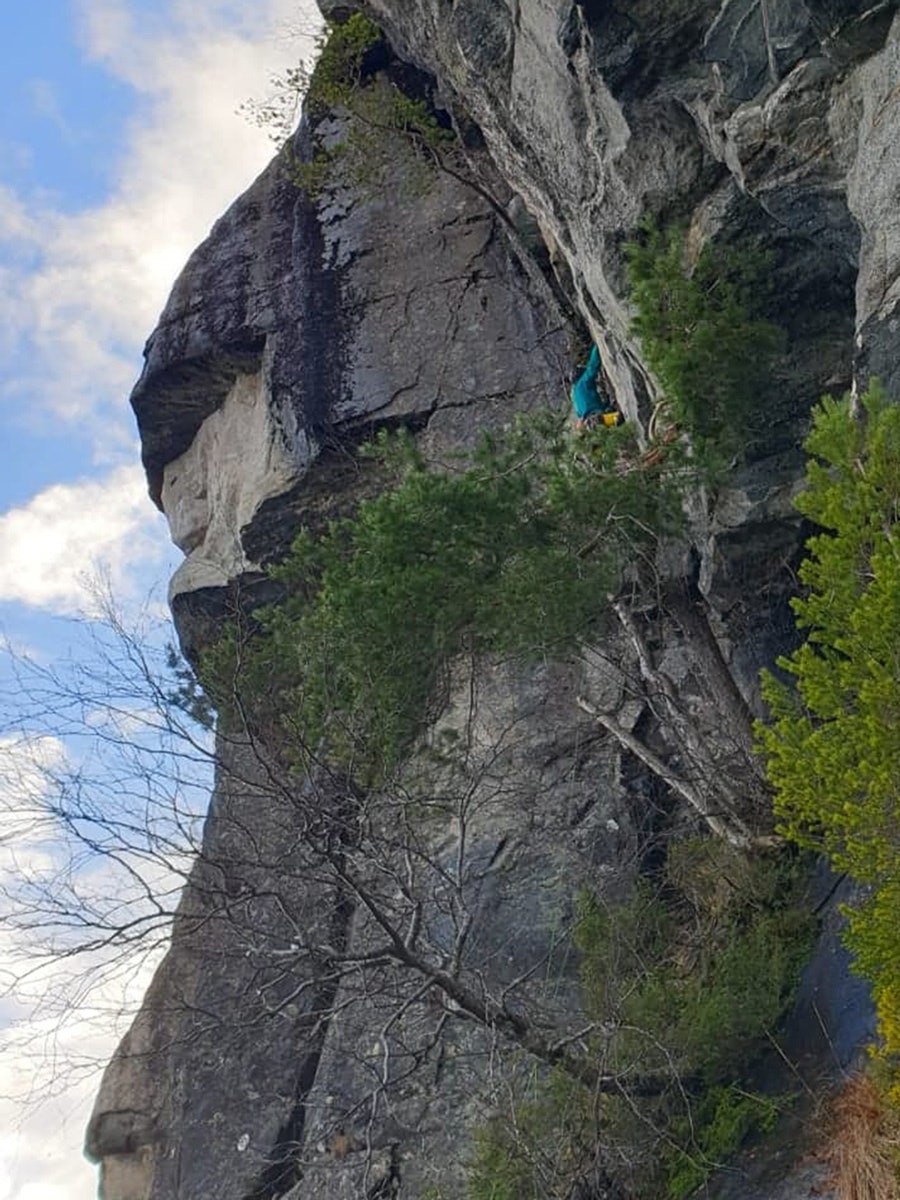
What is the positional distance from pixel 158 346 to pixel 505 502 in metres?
8.19

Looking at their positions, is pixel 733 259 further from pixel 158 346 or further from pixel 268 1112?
pixel 158 346

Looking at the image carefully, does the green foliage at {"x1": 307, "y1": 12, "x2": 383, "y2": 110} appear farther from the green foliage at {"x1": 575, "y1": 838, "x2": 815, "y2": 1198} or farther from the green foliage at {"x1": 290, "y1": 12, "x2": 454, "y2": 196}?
Answer: the green foliage at {"x1": 575, "y1": 838, "x2": 815, "y2": 1198}

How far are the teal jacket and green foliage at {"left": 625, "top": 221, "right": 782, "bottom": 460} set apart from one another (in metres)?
2.79

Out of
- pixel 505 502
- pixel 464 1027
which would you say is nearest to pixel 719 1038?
pixel 464 1027

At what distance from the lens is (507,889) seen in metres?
9.97

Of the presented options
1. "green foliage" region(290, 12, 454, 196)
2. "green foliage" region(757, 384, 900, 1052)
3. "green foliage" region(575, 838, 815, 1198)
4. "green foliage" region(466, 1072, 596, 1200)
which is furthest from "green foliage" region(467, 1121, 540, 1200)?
"green foliage" region(290, 12, 454, 196)

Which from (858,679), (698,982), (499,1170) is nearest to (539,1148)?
(499,1170)

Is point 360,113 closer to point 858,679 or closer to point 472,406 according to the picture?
point 472,406

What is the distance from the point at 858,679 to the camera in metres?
5.12

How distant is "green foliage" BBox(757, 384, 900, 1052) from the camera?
16.2 ft

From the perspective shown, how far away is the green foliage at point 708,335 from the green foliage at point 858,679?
241cm

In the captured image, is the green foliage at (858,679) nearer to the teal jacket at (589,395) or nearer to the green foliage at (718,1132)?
the green foliage at (718,1132)

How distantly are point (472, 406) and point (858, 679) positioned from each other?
839 cm

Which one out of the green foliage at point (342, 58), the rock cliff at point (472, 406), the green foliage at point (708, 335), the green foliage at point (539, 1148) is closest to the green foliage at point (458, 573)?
the green foliage at point (708, 335)
